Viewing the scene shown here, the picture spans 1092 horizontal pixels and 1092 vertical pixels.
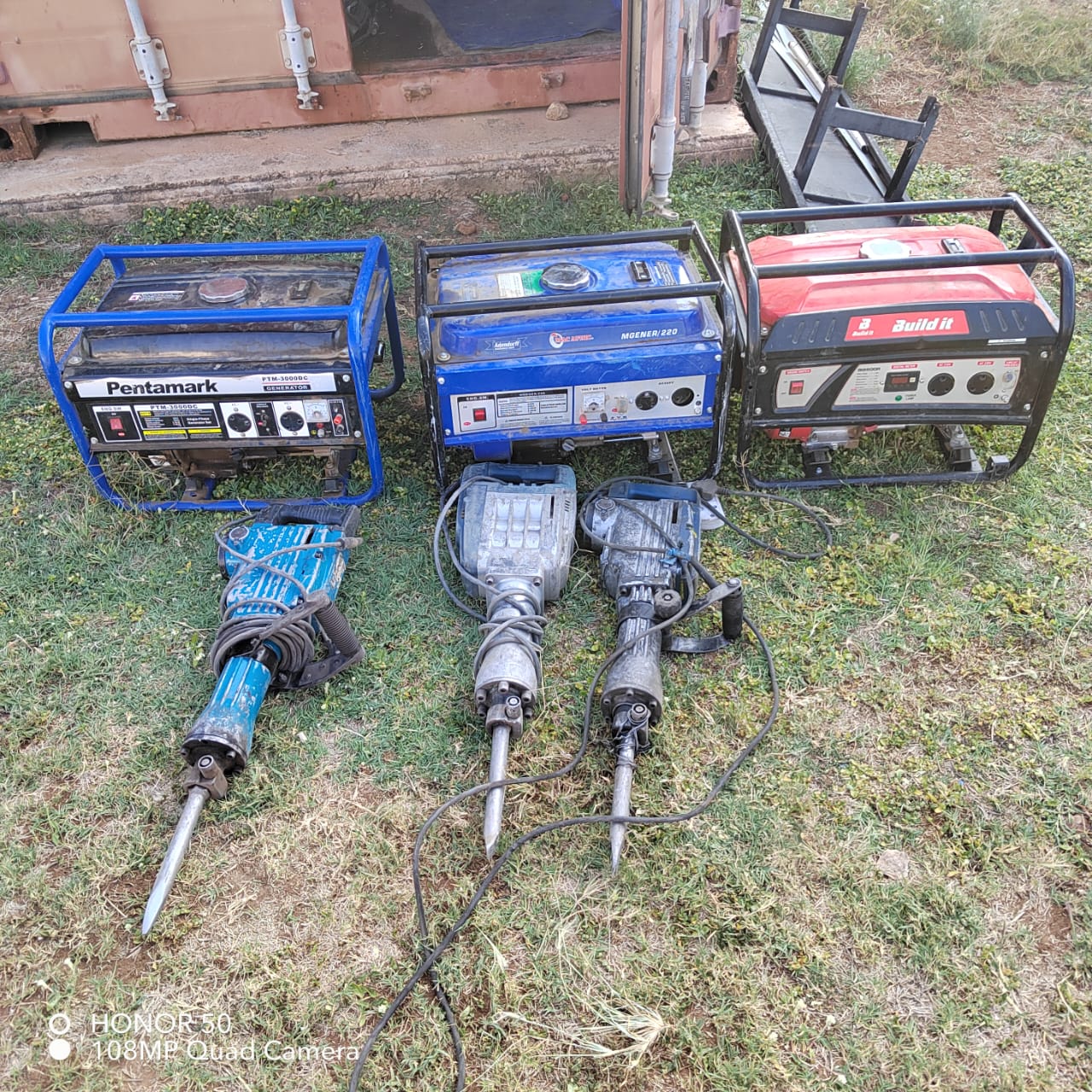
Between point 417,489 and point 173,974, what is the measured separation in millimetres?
2097

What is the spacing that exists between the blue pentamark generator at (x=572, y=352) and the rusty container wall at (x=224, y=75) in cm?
311

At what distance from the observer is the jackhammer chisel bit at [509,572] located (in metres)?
3.05

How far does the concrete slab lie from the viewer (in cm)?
605

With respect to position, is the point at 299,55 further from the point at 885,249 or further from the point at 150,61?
the point at 885,249

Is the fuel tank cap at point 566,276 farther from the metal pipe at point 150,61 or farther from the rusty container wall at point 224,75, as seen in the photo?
the metal pipe at point 150,61

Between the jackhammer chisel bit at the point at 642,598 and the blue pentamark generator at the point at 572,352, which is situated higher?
the blue pentamark generator at the point at 572,352

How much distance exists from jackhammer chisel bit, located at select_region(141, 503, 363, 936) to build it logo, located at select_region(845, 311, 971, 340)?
2068 mm

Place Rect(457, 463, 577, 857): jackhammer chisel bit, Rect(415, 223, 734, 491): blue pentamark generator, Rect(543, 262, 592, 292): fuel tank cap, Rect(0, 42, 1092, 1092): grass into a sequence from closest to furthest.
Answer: Rect(0, 42, 1092, 1092): grass < Rect(457, 463, 577, 857): jackhammer chisel bit < Rect(415, 223, 734, 491): blue pentamark generator < Rect(543, 262, 592, 292): fuel tank cap

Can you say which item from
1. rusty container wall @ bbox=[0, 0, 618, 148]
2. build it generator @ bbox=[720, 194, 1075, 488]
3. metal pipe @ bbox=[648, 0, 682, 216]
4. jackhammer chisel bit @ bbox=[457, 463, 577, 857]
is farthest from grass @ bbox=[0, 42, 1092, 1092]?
rusty container wall @ bbox=[0, 0, 618, 148]

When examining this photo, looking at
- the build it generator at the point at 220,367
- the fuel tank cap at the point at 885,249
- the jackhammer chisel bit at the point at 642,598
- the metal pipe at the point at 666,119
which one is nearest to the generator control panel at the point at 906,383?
the fuel tank cap at the point at 885,249

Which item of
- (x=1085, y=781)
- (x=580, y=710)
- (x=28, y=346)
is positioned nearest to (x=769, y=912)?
(x=580, y=710)

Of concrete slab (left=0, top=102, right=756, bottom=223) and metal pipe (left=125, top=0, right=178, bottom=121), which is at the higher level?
metal pipe (left=125, top=0, right=178, bottom=121)

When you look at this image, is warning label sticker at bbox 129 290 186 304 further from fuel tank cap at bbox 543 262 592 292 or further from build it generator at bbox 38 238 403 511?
fuel tank cap at bbox 543 262 592 292

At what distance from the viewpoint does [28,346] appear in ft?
16.8
